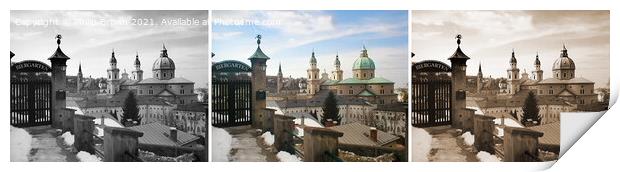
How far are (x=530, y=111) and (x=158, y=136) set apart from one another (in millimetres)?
2732

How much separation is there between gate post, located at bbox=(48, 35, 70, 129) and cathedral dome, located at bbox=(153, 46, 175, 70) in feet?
2.11

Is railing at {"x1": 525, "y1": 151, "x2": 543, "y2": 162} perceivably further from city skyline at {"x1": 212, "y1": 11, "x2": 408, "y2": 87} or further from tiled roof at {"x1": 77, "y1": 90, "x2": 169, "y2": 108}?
tiled roof at {"x1": 77, "y1": 90, "x2": 169, "y2": 108}

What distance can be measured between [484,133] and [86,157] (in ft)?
9.63

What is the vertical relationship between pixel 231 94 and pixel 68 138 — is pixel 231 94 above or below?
above

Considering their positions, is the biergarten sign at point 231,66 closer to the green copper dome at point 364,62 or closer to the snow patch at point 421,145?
the green copper dome at point 364,62

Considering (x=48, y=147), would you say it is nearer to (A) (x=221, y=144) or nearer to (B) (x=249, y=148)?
(A) (x=221, y=144)

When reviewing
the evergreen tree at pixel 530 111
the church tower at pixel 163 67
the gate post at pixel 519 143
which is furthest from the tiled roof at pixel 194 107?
the evergreen tree at pixel 530 111

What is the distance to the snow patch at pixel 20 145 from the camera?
5.05m

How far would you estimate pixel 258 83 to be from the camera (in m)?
5.05

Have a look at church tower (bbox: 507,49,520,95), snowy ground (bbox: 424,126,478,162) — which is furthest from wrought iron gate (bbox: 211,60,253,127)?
A: church tower (bbox: 507,49,520,95)

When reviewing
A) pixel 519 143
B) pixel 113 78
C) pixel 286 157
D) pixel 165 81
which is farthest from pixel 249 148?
pixel 519 143

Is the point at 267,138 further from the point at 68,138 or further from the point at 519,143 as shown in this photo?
the point at 519,143

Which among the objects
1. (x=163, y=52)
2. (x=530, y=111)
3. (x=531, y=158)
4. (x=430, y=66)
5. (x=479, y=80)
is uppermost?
(x=163, y=52)

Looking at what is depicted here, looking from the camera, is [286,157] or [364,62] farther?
[286,157]
